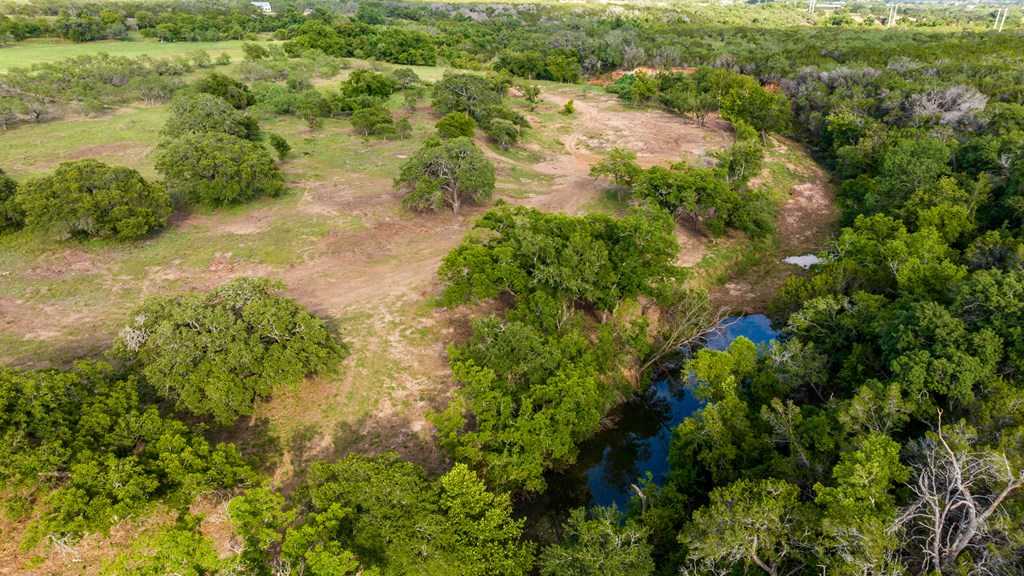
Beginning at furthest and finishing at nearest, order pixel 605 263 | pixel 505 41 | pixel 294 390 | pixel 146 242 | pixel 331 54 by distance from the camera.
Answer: pixel 505 41 → pixel 331 54 → pixel 146 242 → pixel 605 263 → pixel 294 390

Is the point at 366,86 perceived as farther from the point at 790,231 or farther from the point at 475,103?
the point at 790,231

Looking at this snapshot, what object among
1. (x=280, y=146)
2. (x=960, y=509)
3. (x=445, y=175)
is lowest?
(x=960, y=509)

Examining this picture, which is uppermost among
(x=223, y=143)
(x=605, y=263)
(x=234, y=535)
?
(x=223, y=143)

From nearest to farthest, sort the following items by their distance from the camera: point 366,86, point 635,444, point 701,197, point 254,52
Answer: point 635,444, point 701,197, point 366,86, point 254,52

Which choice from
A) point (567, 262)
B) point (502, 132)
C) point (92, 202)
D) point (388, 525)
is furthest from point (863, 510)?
point (502, 132)

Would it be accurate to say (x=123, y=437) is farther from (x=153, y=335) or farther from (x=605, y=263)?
(x=605, y=263)

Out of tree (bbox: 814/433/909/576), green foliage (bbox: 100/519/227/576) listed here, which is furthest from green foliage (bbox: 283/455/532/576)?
tree (bbox: 814/433/909/576)

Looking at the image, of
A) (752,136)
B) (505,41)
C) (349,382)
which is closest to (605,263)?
(349,382)
